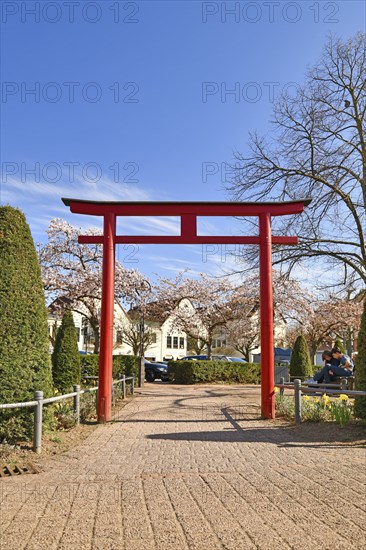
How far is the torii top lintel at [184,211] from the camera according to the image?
1057 cm

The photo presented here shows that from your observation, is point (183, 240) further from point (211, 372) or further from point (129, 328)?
point (129, 328)

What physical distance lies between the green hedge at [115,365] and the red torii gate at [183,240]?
10.6 meters

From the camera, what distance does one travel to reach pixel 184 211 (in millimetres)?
10758

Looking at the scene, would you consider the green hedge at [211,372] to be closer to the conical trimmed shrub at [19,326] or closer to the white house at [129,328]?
the white house at [129,328]

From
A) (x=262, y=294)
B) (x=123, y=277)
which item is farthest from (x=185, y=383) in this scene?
(x=262, y=294)

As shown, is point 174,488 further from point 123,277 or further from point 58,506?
point 123,277

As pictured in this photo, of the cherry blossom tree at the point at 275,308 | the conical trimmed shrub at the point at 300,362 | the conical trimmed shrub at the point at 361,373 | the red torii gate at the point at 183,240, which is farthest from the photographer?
the cherry blossom tree at the point at 275,308

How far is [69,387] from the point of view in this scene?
14.6 meters

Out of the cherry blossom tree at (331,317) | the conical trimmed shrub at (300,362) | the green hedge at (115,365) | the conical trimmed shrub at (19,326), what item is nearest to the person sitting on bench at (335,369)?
the conical trimmed shrub at (19,326)

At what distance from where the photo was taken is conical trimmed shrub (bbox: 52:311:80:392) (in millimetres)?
14688

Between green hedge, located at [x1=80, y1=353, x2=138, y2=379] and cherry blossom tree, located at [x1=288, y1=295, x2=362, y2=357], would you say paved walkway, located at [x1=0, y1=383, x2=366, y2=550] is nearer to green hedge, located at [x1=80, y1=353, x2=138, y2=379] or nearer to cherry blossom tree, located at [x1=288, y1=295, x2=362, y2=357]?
green hedge, located at [x1=80, y1=353, x2=138, y2=379]

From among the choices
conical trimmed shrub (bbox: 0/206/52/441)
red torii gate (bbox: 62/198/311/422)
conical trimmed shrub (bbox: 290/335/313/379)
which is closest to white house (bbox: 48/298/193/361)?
conical trimmed shrub (bbox: 290/335/313/379)

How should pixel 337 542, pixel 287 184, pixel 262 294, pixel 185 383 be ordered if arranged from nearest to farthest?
pixel 337 542, pixel 262 294, pixel 287 184, pixel 185 383

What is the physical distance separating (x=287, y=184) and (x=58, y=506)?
15.1 m
